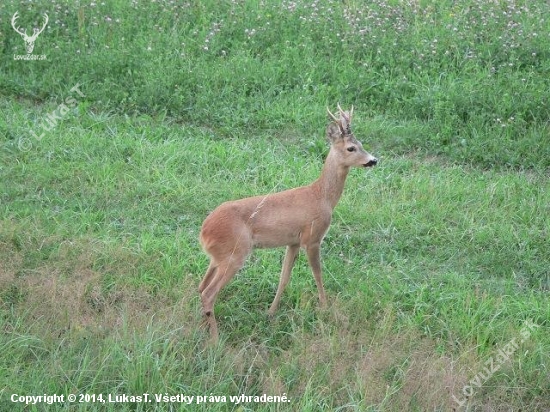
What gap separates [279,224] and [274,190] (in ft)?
6.17

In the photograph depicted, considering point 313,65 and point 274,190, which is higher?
point 313,65

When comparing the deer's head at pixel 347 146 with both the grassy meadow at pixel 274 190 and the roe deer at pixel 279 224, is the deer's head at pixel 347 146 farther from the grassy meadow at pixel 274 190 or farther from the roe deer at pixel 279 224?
the grassy meadow at pixel 274 190

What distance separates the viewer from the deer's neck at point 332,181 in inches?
278

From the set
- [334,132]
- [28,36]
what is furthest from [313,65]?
[334,132]

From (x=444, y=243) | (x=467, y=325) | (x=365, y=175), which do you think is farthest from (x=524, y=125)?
(x=467, y=325)

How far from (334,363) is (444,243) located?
2.17m

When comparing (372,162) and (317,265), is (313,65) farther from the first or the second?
(317,265)

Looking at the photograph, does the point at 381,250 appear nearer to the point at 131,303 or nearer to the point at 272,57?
the point at 131,303

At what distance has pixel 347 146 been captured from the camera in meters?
7.05

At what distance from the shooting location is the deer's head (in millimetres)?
6992

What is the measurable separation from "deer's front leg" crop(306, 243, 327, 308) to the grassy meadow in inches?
3.8

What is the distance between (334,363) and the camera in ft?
20.3

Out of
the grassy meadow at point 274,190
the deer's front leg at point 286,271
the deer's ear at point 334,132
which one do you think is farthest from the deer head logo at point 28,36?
the deer's front leg at point 286,271

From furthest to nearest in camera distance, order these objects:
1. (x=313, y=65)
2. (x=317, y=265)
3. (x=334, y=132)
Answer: (x=313, y=65)
(x=334, y=132)
(x=317, y=265)
